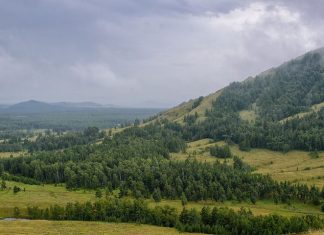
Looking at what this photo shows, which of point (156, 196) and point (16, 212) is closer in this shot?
point (16, 212)

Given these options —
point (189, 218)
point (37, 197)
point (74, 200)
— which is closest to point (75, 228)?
point (189, 218)

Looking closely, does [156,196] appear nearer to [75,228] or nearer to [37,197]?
[75,228]

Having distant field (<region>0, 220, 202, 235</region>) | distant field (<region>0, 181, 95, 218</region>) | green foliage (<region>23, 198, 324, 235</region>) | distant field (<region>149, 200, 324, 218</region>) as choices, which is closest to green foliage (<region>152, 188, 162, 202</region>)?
distant field (<region>149, 200, 324, 218</region>)

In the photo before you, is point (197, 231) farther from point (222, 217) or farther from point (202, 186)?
point (202, 186)

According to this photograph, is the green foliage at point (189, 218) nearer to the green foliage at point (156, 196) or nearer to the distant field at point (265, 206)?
the distant field at point (265, 206)

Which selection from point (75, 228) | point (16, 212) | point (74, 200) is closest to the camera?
point (75, 228)

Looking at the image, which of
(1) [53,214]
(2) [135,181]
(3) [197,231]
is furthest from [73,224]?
(2) [135,181]

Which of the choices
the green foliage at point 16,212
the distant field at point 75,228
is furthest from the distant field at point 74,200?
the distant field at point 75,228

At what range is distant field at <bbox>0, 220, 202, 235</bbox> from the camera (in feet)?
416

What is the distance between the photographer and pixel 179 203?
173 meters

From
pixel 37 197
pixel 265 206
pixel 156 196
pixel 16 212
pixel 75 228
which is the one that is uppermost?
pixel 156 196

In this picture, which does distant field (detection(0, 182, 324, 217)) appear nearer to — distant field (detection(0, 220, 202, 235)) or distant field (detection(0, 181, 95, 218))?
distant field (detection(0, 181, 95, 218))

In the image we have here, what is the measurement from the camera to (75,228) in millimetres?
132250

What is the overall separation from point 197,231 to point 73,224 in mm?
39595
